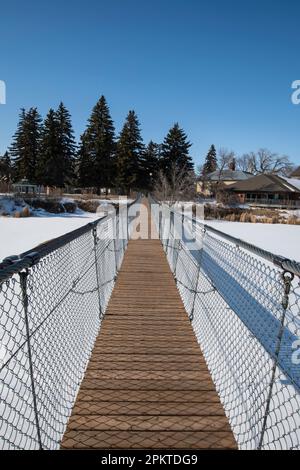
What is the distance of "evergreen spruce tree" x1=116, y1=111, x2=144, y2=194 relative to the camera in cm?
5097

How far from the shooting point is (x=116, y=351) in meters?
3.35

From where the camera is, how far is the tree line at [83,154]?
46594mm

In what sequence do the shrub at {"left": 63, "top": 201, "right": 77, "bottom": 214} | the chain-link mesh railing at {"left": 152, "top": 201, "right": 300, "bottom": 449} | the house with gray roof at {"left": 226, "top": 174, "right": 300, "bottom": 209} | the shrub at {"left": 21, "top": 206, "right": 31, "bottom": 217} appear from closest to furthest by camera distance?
1. the chain-link mesh railing at {"left": 152, "top": 201, "right": 300, "bottom": 449}
2. the shrub at {"left": 21, "top": 206, "right": 31, "bottom": 217}
3. the shrub at {"left": 63, "top": 201, "right": 77, "bottom": 214}
4. the house with gray roof at {"left": 226, "top": 174, "right": 300, "bottom": 209}

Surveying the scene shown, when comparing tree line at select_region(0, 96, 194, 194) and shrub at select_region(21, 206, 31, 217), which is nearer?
shrub at select_region(21, 206, 31, 217)

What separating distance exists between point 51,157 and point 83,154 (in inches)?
201

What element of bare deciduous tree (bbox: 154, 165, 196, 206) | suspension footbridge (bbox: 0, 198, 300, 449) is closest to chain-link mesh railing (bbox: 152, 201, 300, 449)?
suspension footbridge (bbox: 0, 198, 300, 449)

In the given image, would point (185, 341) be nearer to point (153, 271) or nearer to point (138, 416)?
point (138, 416)

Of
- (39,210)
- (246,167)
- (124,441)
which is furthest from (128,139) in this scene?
(124,441)

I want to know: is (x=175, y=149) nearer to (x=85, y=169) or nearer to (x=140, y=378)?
(x=85, y=169)

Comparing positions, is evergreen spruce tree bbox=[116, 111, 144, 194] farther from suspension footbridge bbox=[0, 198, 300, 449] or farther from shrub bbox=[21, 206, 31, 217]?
suspension footbridge bbox=[0, 198, 300, 449]

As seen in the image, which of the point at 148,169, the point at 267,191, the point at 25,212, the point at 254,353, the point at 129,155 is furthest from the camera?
the point at 148,169

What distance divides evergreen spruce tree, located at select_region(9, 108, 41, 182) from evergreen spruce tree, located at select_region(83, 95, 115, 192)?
23.3ft

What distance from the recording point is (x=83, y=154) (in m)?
49.4

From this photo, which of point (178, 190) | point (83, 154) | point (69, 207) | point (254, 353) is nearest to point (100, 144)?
point (83, 154)
